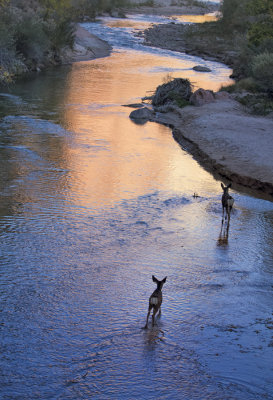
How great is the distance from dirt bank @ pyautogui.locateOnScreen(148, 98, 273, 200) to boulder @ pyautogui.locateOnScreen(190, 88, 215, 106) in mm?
451

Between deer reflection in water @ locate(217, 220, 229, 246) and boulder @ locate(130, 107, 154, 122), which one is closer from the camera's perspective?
deer reflection in water @ locate(217, 220, 229, 246)

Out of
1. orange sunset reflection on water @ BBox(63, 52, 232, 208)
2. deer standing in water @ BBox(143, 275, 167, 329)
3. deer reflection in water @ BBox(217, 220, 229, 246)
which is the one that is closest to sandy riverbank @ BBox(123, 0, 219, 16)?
orange sunset reflection on water @ BBox(63, 52, 232, 208)

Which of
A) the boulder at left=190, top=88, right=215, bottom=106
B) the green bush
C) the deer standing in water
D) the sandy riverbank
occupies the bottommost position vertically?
the deer standing in water

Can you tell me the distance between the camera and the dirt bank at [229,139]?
60.3ft

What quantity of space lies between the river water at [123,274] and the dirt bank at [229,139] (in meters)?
0.76

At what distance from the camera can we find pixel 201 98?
29.9 meters

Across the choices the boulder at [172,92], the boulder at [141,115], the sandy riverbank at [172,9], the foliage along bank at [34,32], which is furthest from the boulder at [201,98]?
the sandy riverbank at [172,9]

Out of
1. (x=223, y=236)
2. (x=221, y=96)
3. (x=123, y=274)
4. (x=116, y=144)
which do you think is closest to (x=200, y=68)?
(x=221, y=96)

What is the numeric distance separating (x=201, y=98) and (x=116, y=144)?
31.0 feet

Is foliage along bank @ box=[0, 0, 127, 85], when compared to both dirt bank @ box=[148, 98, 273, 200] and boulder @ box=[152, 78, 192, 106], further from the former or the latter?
dirt bank @ box=[148, 98, 273, 200]

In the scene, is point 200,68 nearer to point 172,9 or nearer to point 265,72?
point 265,72

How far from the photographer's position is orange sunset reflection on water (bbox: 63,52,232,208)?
55.9 feet

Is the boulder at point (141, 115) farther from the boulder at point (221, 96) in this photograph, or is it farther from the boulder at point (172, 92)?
the boulder at point (221, 96)

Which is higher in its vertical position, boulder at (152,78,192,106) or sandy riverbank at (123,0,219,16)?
sandy riverbank at (123,0,219,16)
